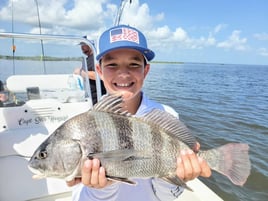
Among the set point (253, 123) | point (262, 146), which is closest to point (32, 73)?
point (262, 146)

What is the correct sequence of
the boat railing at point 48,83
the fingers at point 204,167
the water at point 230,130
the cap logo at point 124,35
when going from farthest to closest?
the water at point 230,130 < the boat railing at point 48,83 < the cap logo at point 124,35 < the fingers at point 204,167

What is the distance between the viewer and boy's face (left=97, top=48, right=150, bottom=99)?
1.95 metres

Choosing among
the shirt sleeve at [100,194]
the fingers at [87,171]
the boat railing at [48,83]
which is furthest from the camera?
the boat railing at [48,83]

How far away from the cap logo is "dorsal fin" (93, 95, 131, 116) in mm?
538

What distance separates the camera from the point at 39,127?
3.03 meters

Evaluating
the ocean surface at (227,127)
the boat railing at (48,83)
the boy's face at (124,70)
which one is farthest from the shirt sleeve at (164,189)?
the ocean surface at (227,127)

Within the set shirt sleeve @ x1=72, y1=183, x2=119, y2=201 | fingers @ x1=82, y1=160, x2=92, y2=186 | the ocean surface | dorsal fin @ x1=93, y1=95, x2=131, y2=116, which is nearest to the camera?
fingers @ x1=82, y1=160, x2=92, y2=186

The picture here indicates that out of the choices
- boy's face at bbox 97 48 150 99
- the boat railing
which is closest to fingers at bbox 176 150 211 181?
boy's face at bbox 97 48 150 99

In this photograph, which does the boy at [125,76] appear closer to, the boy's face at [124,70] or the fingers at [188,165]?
the boy's face at [124,70]

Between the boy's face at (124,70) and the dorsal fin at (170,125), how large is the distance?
0.36 metres

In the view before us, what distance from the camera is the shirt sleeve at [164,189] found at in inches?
75.6

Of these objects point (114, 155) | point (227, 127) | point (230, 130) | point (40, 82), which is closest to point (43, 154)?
point (114, 155)

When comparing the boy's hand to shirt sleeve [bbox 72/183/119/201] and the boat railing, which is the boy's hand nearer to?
shirt sleeve [bbox 72/183/119/201]

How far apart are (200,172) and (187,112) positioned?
11.3 m
